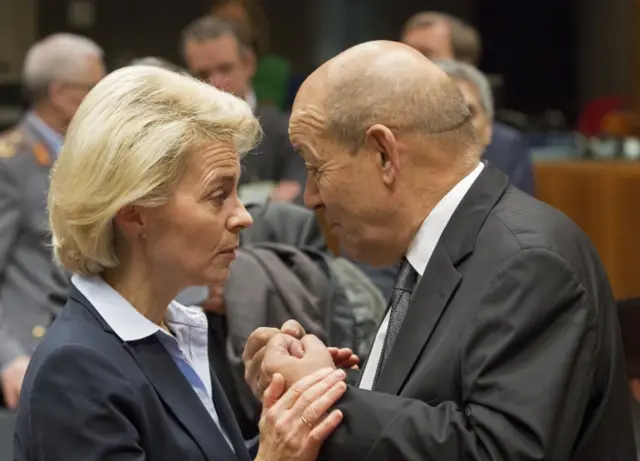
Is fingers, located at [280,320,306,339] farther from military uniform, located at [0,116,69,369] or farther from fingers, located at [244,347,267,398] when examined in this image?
military uniform, located at [0,116,69,369]

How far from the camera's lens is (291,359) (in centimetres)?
204

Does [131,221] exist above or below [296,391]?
above

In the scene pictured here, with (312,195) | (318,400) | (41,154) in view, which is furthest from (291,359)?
(41,154)

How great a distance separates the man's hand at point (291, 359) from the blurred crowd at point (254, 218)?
1.94ft

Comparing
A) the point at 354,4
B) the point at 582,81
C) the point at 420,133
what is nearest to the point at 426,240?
the point at 420,133

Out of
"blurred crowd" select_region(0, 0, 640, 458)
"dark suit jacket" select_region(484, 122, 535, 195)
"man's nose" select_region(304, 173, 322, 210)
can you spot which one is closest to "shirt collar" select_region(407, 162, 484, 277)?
"man's nose" select_region(304, 173, 322, 210)

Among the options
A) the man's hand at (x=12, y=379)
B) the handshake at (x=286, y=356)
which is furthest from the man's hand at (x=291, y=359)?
the man's hand at (x=12, y=379)

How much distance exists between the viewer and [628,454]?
6.65 feet

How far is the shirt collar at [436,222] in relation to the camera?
209 cm

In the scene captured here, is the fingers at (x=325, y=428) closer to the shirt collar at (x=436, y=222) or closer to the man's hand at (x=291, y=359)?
the man's hand at (x=291, y=359)

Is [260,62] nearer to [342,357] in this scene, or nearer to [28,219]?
[28,219]

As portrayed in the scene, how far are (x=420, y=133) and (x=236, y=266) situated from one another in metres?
1.22

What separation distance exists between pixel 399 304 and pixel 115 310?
19.4 inches

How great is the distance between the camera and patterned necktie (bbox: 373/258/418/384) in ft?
6.85
